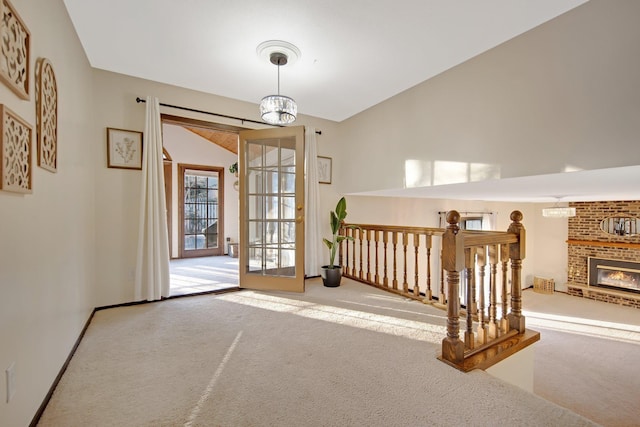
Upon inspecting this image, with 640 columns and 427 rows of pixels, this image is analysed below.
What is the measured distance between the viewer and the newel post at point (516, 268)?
84.4 inches

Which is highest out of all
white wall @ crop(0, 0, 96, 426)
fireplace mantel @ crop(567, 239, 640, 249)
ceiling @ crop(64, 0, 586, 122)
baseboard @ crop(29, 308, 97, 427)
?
ceiling @ crop(64, 0, 586, 122)

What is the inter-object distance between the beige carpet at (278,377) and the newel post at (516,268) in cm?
56

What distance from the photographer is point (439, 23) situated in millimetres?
2146

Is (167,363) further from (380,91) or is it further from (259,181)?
(380,91)

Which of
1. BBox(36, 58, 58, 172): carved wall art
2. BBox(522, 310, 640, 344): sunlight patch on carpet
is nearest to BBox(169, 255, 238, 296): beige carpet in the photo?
BBox(36, 58, 58, 172): carved wall art

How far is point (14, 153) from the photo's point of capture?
1188mm

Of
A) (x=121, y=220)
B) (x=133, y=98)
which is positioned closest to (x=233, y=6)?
(x=133, y=98)

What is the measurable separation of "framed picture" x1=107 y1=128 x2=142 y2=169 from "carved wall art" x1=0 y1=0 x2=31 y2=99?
1.73m

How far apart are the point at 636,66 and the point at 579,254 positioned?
21.4 ft

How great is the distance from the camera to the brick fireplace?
5586 millimetres

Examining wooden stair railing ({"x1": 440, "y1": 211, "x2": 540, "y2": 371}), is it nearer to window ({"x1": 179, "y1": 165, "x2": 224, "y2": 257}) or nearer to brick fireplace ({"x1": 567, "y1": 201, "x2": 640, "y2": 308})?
brick fireplace ({"x1": 567, "y1": 201, "x2": 640, "y2": 308})

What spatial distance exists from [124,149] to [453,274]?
11.1ft

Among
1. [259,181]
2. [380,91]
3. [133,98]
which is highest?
[380,91]

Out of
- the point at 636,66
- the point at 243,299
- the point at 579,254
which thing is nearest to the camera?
the point at 636,66
